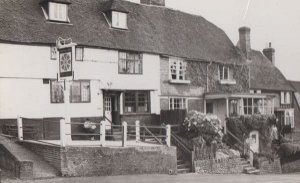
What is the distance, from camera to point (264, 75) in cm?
4516

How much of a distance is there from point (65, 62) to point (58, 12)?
895 centimetres

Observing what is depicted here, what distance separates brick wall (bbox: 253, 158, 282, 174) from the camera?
29336 millimetres

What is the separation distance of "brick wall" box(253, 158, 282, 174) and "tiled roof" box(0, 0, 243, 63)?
897 centimetres

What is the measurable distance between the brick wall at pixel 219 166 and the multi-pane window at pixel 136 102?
7073 millimetres

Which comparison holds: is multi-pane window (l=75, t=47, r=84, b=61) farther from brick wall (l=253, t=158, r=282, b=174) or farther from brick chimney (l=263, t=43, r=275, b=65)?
brick chimney (l=263, t=43, r=275, b=65)

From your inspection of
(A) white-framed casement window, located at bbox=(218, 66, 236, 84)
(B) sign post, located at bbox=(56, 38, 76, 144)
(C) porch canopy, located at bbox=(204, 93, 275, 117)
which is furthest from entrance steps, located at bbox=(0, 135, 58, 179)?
(A) white-framed casement window, located at bbox=(218, 66, 236, 84)

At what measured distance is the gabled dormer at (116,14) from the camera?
98.6 feet

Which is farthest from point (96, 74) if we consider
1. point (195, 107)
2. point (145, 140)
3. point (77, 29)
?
point (195, 107)

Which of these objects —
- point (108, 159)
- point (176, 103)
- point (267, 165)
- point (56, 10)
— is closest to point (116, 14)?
point (56, 10)

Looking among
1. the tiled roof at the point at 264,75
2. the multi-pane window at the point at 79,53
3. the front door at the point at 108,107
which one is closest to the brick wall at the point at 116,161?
the front door at the point at 108,107

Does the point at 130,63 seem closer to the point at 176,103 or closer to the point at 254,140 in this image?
the point at 176,103

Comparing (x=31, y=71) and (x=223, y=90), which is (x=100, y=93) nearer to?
(x=31, y=71)

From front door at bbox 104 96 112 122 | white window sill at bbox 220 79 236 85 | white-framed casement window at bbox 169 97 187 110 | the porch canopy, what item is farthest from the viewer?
white window sill at bbox 220 79 236 85

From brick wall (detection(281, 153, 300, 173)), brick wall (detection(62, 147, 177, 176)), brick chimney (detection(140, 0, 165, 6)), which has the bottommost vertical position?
brick wall (detection(281, 153, 300, 173))
